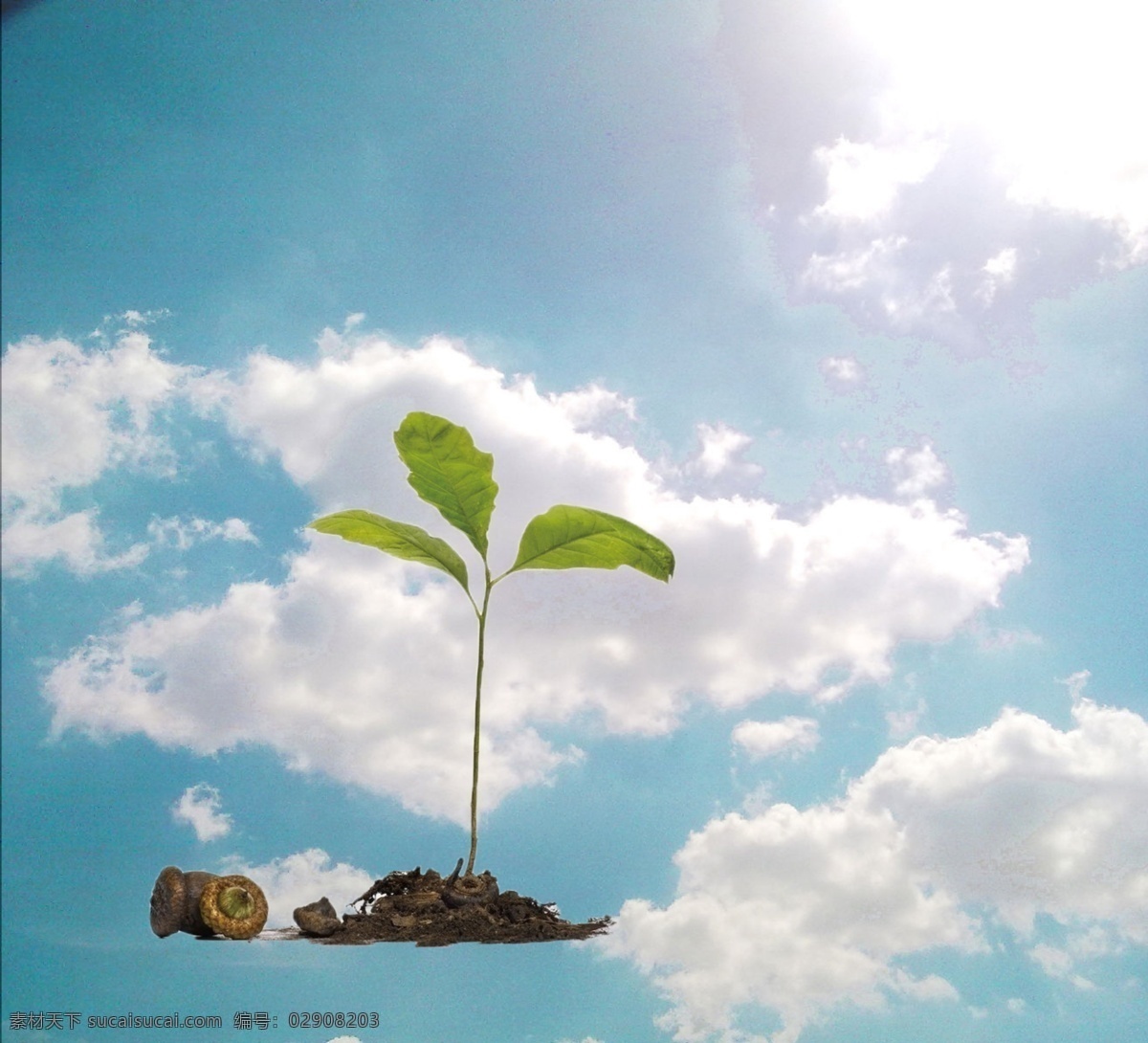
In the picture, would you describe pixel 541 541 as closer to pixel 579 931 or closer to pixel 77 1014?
pixel 579 931

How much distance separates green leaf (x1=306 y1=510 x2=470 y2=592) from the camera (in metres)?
2.04

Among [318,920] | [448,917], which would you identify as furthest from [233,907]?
[448,917]

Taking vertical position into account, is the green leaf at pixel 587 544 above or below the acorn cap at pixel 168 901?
above

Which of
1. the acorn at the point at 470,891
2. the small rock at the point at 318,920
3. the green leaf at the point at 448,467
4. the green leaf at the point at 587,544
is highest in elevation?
the green leaf at the point at 448,467

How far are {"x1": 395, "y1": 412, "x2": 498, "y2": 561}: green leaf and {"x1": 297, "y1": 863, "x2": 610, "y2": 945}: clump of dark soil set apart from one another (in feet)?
2.56

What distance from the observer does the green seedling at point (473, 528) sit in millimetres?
1943

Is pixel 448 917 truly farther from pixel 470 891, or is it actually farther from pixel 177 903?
pixel 177 903

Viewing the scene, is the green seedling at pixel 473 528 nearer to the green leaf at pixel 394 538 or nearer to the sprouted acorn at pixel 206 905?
the green leaf at pixel 394 538

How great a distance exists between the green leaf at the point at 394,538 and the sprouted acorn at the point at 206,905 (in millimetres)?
810

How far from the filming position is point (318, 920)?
1.89 meters

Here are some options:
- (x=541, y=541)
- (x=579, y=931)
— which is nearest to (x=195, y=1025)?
(x=579, y=931)

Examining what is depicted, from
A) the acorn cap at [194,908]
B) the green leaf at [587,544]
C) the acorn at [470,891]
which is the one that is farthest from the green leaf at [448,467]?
the acorn cap at [194,908]

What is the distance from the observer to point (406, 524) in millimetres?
2068

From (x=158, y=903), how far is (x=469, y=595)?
3.16ft
